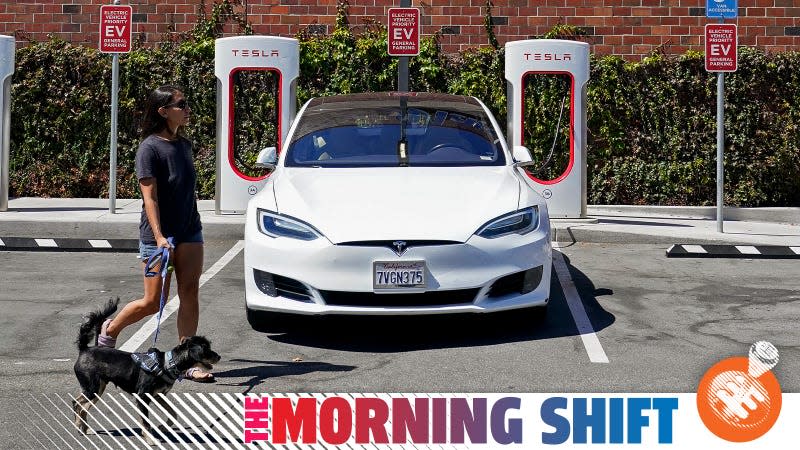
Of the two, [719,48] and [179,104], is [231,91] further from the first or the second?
[179,104]

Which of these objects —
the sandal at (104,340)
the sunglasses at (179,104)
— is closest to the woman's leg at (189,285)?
the sandal at (104,340)

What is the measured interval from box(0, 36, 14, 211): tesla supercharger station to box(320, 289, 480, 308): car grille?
7.13 meters

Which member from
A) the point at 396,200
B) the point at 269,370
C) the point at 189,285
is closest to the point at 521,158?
the point at 396,200

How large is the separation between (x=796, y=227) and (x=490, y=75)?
393 cm

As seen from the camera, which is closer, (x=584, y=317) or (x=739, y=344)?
(x=739, y=344)

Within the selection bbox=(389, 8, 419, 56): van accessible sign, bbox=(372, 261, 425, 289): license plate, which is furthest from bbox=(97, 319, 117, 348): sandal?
bbox=(389, 8, 419, 56): van accessible sign

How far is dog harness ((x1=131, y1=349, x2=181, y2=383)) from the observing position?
6.02 m

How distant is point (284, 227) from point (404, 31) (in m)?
6.42

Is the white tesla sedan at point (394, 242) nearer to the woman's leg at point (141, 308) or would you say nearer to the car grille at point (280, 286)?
the car grille at point (280, 286)

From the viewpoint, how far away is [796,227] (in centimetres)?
1418

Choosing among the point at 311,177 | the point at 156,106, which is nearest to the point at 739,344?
the point at 311,177

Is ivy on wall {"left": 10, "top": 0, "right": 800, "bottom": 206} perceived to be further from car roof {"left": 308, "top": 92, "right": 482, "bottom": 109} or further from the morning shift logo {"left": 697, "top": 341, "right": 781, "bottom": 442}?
the morning shift logo {"left": 697, "top": 341, "right": 781, "bottom": 442}

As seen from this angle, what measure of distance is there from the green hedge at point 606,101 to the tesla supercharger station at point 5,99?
64.1 inches

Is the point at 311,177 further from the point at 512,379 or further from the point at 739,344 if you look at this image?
the point at 739,344
